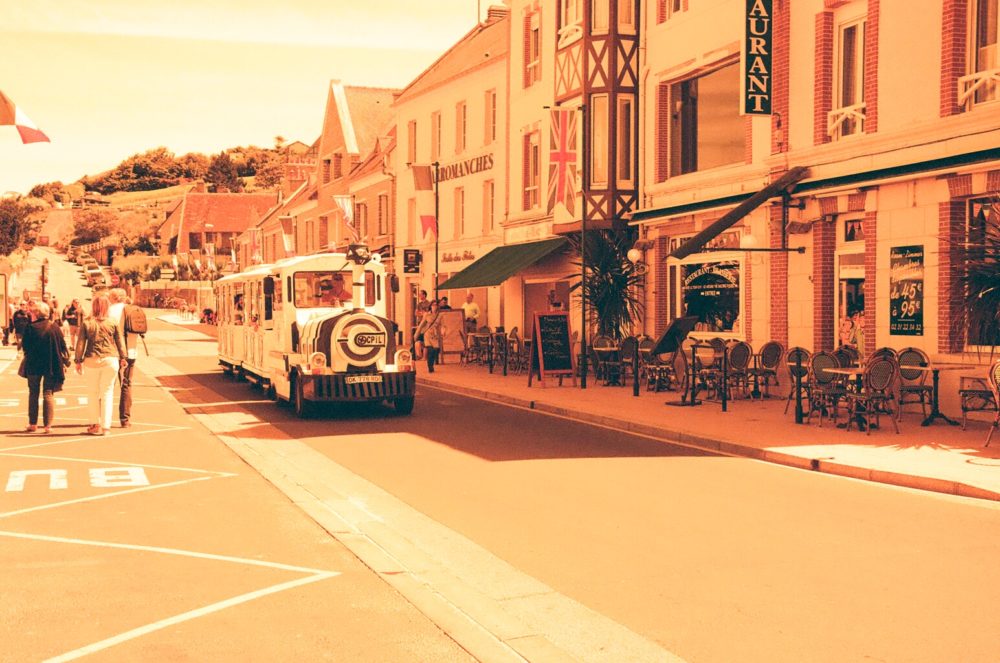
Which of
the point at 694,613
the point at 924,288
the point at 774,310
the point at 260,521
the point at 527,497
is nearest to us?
the point at 694,613

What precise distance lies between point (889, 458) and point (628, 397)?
26.5 feet

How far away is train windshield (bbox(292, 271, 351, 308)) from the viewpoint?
1842 cm

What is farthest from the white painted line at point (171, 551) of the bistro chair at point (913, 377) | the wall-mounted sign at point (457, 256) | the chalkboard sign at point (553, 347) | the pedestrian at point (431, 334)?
the wall-mounted sign at point (457, 256)

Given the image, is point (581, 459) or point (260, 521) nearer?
→ point (260, 521)

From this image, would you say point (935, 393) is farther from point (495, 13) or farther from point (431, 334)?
point (495, 13)

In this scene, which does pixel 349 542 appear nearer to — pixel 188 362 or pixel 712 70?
pixel 712 70

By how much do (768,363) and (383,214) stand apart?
91.6 feet

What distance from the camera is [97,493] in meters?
10.1

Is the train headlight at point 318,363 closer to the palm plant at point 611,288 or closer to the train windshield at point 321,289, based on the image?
the train windshield at point 321,289

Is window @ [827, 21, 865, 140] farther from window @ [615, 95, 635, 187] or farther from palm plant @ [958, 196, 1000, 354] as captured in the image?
window @ [615, 95, 635, 187]

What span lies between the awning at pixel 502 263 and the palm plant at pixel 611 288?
3.02 metres

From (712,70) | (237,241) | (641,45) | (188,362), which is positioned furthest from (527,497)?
(237,241)

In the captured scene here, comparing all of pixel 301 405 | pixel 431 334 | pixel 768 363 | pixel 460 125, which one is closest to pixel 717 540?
pixel 301 405

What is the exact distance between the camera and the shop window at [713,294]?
21.5 metres
